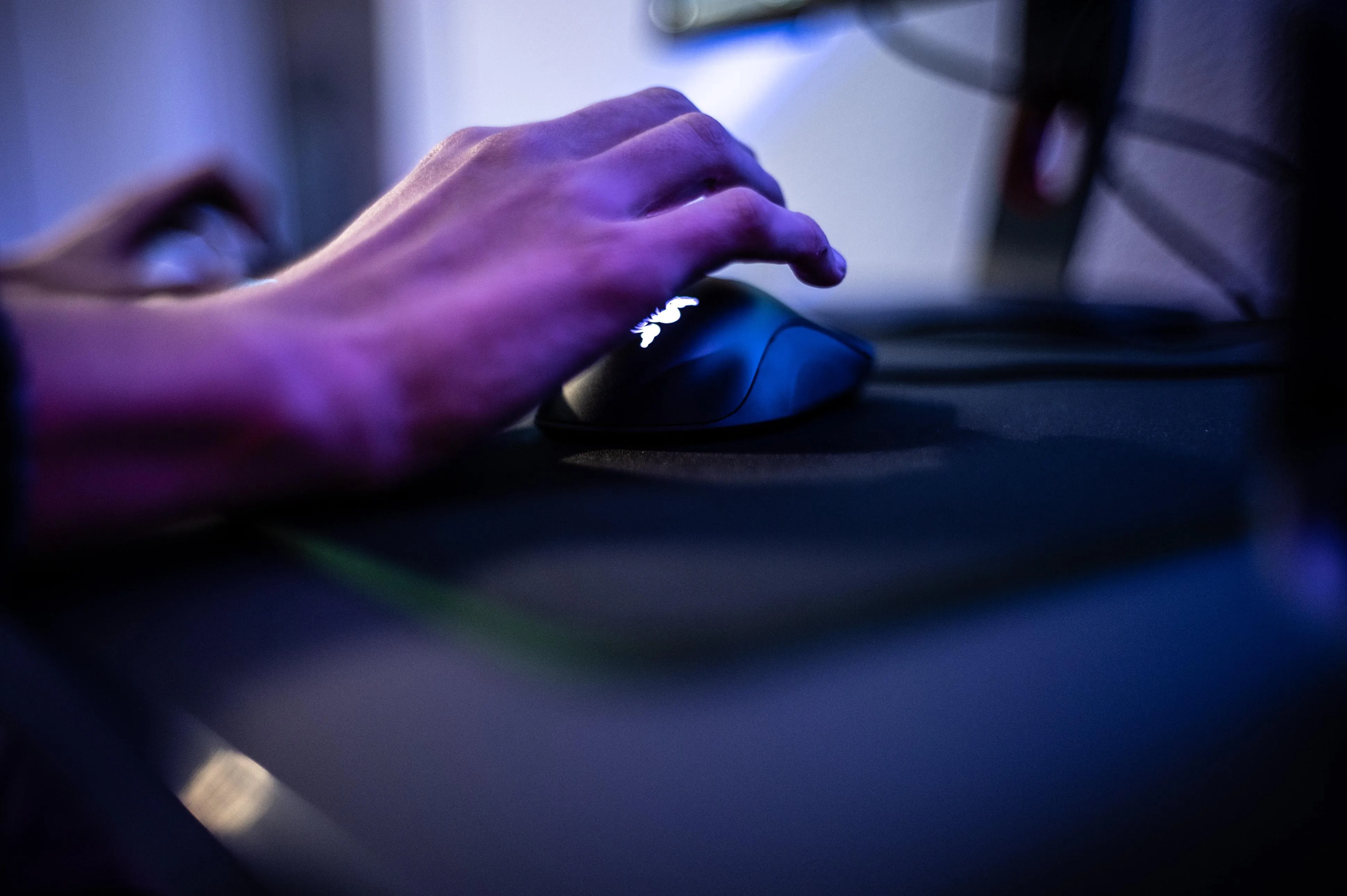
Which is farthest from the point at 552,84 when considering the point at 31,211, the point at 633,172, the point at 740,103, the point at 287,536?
the point at 31,211

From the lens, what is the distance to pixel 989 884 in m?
0.17

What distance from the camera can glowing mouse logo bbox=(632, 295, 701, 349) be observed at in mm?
298

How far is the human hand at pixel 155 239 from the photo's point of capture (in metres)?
0.58

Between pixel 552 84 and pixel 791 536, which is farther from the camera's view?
pixel 552 84

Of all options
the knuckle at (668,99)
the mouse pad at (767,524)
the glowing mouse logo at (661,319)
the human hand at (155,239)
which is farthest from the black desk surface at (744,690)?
the human hand at (155,239)

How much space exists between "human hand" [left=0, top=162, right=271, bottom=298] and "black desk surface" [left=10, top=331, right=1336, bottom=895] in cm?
39

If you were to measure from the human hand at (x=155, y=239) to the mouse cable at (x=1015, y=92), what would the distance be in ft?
1.78

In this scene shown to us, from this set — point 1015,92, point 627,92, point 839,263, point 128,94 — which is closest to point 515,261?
point 839,263

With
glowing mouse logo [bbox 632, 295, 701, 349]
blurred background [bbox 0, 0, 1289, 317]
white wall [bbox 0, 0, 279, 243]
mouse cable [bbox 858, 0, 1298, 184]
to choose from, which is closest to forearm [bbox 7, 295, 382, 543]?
glowing mouse logo [bbox 632, 295, 701, 349]

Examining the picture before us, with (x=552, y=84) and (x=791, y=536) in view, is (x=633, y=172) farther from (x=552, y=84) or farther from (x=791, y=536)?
(x=552, y=84)

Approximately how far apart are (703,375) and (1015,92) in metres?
0.59

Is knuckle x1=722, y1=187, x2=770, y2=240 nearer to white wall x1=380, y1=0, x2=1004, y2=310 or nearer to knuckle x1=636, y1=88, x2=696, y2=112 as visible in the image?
knuckle x1=636, y1=88, x2=696, y2=112

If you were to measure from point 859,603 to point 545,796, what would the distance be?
0.08 m

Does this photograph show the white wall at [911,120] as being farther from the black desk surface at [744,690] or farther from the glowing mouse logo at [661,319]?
the black desk surface at [744,690]
